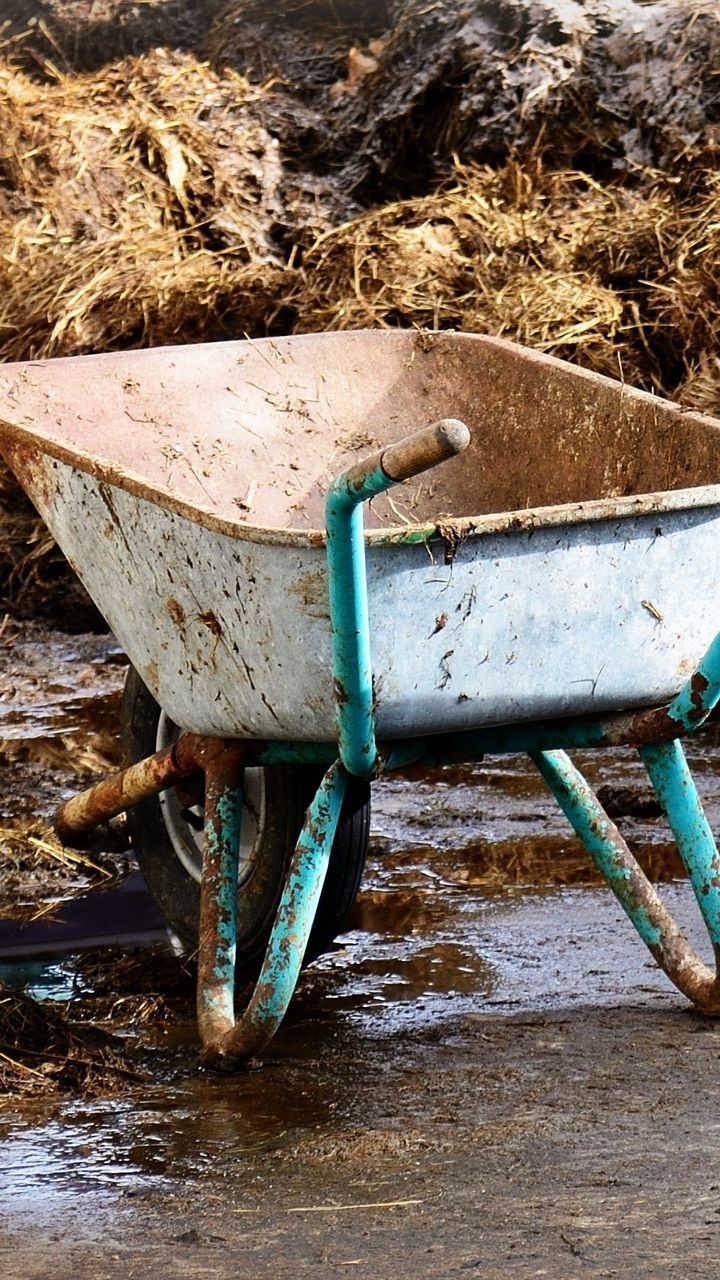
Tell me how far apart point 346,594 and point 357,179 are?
4820 mm

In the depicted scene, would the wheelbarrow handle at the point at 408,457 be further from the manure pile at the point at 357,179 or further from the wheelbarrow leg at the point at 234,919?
the manure pile at the point at 357,179

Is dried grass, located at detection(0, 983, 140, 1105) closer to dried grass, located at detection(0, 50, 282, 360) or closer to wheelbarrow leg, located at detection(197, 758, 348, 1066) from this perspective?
wheelbarrow leg, located at detection(197, 758, 348, 1066)

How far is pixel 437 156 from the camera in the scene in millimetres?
6746

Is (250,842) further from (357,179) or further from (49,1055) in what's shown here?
(357,179)

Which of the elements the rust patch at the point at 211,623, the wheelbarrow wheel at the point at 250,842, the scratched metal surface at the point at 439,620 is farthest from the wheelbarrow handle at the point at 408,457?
the wheelbarrow wheel at the point at 250,842

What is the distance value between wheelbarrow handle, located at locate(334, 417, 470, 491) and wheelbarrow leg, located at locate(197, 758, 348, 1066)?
53 cm

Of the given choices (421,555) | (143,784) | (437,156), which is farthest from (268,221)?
(421,555)

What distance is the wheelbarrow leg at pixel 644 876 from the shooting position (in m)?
2.75

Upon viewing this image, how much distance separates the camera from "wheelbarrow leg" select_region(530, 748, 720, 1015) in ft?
9.04

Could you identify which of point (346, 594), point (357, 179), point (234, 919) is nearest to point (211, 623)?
point (346, 594)

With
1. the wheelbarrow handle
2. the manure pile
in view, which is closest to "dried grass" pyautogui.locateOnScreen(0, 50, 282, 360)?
the manure pile

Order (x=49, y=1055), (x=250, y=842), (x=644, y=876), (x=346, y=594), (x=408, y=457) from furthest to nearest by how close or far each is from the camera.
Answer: (x=250, y=842) < (x=644, y=876) < (x=49, y=1055) < (x=346, y=594) < (x=408, y=457)

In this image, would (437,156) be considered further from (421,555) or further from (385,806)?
(421,555)

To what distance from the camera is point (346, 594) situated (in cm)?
232
